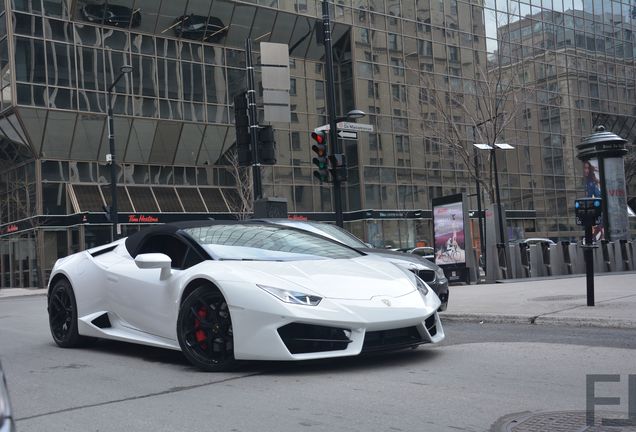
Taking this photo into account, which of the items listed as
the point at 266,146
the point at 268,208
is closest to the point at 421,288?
the point at 268,208

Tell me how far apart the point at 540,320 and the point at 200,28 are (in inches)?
1412

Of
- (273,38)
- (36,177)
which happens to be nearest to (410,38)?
(273,38)

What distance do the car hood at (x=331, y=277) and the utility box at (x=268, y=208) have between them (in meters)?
8.77

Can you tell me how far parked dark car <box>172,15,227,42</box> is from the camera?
4078cm

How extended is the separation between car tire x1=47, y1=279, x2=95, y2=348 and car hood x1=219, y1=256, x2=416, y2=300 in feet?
8.63

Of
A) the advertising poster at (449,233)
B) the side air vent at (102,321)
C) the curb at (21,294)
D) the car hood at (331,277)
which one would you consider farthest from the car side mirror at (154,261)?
the curb at (21,294)

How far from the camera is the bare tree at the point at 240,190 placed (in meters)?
40.4

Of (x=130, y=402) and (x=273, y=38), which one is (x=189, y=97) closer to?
(x=273, y=38)

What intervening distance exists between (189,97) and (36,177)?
9.60m

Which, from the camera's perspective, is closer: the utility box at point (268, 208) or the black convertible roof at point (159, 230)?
the black convertible roof at point (159, 230)

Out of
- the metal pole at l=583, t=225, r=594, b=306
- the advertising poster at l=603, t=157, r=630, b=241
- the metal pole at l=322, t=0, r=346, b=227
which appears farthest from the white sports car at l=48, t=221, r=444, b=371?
the advertising poster at l=603, t=157, r=630, b=241

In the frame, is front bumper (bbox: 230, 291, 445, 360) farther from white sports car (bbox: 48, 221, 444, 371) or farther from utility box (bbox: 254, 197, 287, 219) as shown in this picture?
utility box (bbox: 254, 197, 287, 219)

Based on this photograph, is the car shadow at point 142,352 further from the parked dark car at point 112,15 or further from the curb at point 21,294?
the parked dark car at point 112,15

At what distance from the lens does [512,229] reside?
51.5 metres
